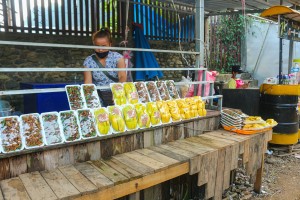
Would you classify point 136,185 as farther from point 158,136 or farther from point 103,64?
point 103,64

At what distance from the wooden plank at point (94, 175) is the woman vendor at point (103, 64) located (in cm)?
95

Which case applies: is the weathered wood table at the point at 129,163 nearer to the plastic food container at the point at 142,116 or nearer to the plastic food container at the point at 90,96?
the plastic food container at the point at 142,116

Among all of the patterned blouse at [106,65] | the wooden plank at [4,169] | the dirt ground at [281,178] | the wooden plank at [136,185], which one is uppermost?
the patterned blouse at [106,65]

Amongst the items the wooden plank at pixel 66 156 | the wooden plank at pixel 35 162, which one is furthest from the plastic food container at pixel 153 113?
the wooden plank at pixel 35 162

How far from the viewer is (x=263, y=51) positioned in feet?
34.7

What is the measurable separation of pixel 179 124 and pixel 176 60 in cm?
540

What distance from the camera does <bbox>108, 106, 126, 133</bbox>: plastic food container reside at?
2596 millimetres

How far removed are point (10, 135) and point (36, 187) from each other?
1.69 feet

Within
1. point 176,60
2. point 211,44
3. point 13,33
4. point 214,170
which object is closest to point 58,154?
point 214,170

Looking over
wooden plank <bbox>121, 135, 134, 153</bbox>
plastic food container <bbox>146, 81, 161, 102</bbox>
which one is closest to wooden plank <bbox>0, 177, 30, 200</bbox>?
wooden plank <bbox>121, 135, 134, 153</bbox>

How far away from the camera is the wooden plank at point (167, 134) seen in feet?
9.93

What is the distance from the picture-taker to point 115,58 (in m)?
3.25

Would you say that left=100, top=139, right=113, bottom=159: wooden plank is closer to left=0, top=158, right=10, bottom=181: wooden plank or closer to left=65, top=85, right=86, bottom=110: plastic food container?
left=65, top=85, right=86, bottom=110: plastic food container

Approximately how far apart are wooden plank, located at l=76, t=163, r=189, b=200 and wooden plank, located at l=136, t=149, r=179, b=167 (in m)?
0.05
